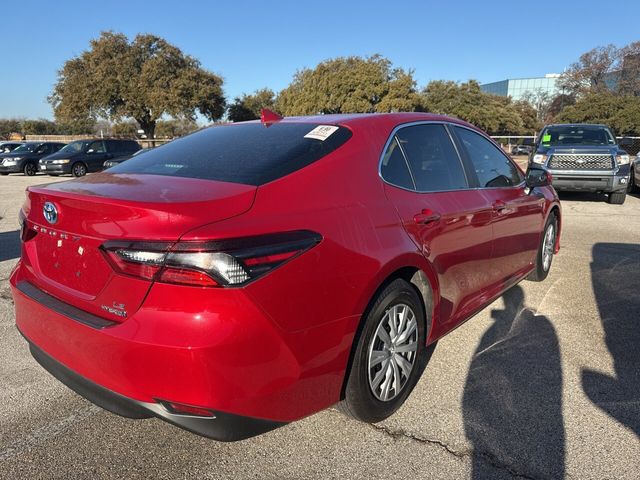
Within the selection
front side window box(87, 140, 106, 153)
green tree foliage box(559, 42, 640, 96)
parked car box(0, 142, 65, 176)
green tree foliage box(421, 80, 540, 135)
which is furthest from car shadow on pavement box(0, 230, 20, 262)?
green tree foliage box(559, 42, 640, 96)

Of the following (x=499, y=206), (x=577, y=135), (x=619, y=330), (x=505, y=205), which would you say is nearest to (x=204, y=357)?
(x=499, y=206)

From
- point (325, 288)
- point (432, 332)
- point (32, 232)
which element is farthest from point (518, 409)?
point (32, 232)

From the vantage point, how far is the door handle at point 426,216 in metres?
2.81

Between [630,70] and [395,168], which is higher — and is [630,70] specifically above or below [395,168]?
→ above

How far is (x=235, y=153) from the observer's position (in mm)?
2744

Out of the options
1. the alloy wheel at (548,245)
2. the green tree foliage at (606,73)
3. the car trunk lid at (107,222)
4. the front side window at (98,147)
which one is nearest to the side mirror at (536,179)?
the alloy wheel at (548,245)

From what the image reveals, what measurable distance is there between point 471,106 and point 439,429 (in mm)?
55948

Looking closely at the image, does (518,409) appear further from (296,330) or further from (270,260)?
(270,260)

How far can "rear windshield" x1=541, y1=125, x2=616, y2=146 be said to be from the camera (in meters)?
12.1

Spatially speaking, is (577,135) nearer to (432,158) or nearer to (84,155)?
(432,158)

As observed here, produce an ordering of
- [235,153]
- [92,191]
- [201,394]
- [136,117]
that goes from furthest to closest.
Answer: [136,117] → [235,153] → [92,191] → [201,394]

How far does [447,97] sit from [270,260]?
5794 cm

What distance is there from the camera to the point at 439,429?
8.87ft

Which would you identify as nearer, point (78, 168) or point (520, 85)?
point (78, 168)
